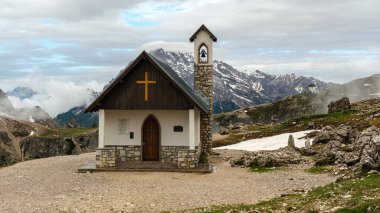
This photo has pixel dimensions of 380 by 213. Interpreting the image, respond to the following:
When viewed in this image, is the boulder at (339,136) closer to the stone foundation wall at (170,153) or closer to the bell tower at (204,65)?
the bell tower at (204,65)

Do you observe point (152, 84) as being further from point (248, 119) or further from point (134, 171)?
point (248, 119)

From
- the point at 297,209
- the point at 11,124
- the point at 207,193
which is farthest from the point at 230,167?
the point at 11,124

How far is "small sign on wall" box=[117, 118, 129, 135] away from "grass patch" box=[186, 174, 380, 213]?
14.4m

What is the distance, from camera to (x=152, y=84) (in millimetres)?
31453

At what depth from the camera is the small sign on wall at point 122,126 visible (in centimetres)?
3284

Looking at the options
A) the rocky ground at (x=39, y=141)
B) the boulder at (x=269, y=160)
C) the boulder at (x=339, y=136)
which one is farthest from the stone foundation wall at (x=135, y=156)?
the rocky ground at (x=39, y=141)

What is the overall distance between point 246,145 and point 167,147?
65.4 ft

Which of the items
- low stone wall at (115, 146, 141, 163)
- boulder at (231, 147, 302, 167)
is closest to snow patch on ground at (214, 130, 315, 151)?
boulder at (231, 147, 302, 167)

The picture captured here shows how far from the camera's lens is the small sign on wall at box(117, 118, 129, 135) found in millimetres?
32844

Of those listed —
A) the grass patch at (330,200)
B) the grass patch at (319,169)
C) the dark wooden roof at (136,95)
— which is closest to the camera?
the grass patch at (330,200)

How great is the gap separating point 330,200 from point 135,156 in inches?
674

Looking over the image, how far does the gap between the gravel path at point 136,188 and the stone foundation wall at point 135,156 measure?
164 cm

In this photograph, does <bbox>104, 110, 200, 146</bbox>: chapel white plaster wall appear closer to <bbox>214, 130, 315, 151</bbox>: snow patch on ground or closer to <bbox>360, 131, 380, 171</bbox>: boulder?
<bbox>360, 131, 380, 171</bbox>: boulder

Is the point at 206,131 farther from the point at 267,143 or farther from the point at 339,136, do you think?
the point at 267,143
